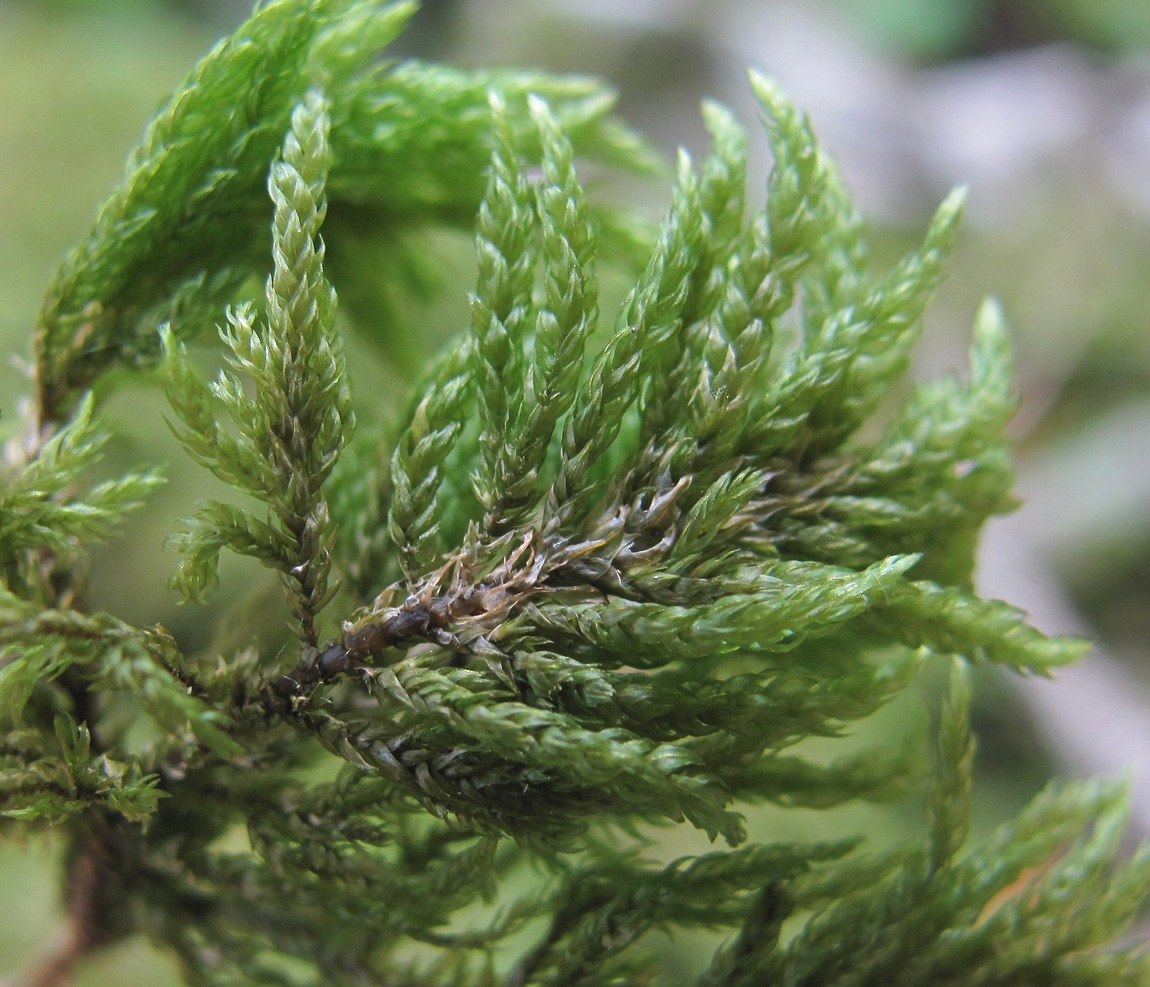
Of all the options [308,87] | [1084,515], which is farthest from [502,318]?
[1084,515]

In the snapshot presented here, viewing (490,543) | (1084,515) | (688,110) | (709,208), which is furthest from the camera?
(688,110)

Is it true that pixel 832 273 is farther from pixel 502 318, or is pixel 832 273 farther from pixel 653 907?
pixel 653 907

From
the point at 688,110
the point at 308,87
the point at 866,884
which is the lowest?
the point at 866,884

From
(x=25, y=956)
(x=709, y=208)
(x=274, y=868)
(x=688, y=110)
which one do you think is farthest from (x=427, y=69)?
(x=688, y=110)

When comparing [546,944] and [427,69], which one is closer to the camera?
[546,944]

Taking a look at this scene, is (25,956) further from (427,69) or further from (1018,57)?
(1018,57)

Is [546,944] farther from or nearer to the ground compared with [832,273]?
nearer to the ground

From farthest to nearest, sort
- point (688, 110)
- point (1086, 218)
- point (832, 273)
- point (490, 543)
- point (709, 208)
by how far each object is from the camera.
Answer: point (688, 110) < point (1086, 218) < point (832, 273) < point (709, 208) < point (490, 543)
